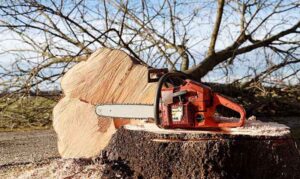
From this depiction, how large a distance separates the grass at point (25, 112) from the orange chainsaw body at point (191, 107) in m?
2.89

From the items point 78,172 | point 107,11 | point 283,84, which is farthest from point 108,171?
point 283,84

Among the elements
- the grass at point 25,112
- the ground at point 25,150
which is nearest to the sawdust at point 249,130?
the ground at point 25,150

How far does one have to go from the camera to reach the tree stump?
2.53 metres

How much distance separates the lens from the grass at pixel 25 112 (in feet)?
17.5

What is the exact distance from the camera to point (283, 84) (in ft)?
19.0

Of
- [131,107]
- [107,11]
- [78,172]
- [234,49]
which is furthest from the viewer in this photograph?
[234,49]

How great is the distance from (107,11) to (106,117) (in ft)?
6.14

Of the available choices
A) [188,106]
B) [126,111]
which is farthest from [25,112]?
[188,106]

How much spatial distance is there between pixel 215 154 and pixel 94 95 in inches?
52.3

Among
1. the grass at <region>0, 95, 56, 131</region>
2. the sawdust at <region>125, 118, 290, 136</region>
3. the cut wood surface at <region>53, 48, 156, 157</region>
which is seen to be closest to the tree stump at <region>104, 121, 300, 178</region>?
the sawdust at <region>125, 118, 290, 136</region>

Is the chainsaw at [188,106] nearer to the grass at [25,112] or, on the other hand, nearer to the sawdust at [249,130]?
the sawdust at [249,130]

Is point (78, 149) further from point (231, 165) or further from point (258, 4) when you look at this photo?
point (258, 4)

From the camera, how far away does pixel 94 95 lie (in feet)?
11.8

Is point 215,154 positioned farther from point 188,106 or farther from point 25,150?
point 25,150
